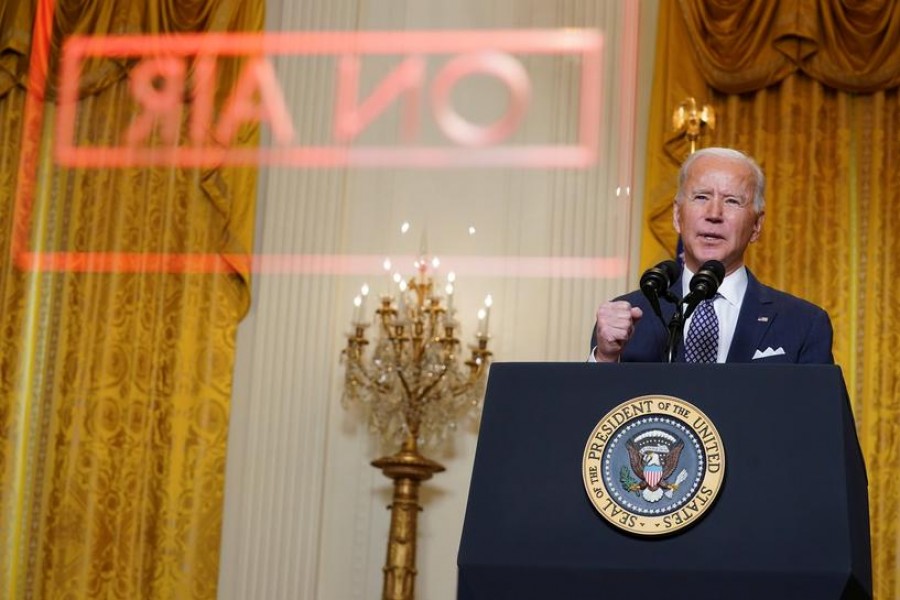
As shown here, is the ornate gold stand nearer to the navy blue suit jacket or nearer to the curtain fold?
the curtain fold

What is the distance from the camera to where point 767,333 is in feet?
10.2

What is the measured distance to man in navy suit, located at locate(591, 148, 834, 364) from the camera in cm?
307

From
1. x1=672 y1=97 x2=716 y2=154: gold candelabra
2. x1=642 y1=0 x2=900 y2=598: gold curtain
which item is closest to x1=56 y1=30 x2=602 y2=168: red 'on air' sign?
x1=642 y1=0 x2=900 y2=598: gold curtain

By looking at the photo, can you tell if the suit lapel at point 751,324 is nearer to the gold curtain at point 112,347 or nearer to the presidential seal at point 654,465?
the presidential seal at point 654,465

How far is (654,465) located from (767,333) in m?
0.84

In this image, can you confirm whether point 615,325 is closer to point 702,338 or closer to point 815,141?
point 702,338

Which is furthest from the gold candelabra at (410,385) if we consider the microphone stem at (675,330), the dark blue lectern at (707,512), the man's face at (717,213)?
the dark blue lectern at (707,512)

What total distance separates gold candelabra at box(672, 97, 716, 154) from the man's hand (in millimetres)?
3819

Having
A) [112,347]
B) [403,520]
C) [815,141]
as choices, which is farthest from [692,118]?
[112,347]

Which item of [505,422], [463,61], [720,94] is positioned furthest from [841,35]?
[505,422]

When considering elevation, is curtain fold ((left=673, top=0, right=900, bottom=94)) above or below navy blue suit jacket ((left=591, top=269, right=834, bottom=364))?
above

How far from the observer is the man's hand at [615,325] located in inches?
108

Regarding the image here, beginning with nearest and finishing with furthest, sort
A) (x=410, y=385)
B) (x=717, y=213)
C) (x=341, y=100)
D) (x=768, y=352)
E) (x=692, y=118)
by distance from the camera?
(x=768, y=352) < (x=717, y=213) < (x=692, y=118) < (x=410, y=385) < (x=341, y=100)

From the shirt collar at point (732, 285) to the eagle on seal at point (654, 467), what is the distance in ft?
2.92
